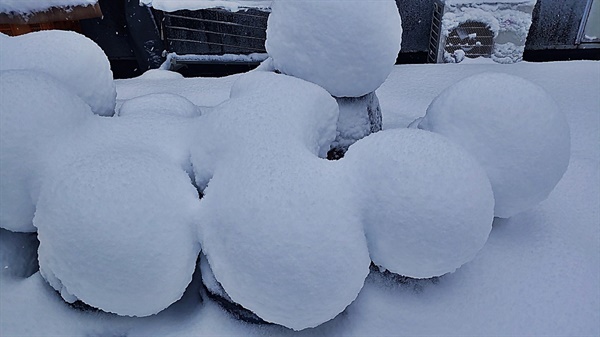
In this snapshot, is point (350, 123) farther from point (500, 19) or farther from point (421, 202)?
point (500, 19)

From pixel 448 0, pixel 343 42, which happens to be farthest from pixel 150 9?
pixel 343 42

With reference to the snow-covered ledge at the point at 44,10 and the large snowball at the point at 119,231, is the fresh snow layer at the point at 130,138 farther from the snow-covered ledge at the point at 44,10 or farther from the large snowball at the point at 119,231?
the snow-covered ledge at the point at 44,10

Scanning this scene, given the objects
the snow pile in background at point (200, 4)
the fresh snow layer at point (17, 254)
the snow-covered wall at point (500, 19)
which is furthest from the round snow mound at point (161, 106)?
the snow-covered wall at point (500, 19)

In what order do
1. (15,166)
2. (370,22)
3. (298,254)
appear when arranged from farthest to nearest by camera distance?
1. (370,22)
2. (15,166)
3. (298,254)

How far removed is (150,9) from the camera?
8.47ft

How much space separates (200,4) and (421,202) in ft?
5.98

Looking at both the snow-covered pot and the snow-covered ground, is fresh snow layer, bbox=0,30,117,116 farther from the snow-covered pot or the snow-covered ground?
the snow-covered pot

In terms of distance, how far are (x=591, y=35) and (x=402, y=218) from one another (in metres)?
2.33

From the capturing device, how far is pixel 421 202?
1025 mm

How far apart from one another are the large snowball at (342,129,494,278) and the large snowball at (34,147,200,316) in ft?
1.20

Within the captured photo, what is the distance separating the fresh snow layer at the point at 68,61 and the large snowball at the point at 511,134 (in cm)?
89

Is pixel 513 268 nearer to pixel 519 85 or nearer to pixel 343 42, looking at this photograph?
pixel 519 85

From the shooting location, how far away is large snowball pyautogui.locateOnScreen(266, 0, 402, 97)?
4.03 ft

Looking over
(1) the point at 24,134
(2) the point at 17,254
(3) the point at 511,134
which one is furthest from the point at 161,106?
(3) the point at 511,134
